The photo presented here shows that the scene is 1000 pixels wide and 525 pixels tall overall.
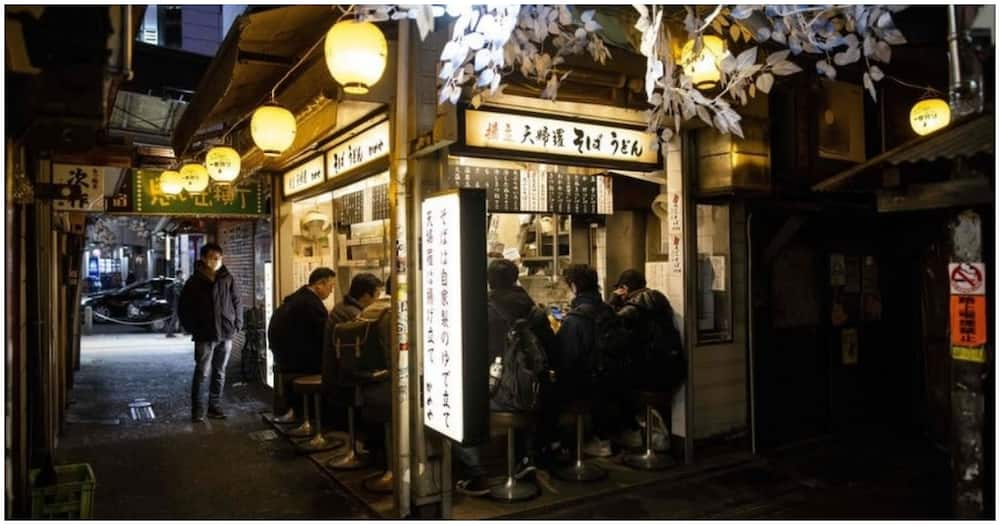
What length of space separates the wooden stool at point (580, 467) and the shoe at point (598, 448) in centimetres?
60

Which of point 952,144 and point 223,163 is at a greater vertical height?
point 223,163

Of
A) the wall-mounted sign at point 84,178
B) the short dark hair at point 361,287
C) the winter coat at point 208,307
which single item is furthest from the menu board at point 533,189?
the wall-mounted sign at point 84,178

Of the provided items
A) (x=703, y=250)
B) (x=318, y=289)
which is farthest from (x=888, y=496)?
(x=318, y=289)

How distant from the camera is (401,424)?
7.18 meters

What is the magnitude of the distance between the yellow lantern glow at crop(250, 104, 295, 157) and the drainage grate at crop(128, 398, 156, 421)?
651 centimetres

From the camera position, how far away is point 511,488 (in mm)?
7785

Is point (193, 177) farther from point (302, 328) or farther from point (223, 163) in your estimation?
point (302, 328)

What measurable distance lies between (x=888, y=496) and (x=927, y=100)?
564 centimetres

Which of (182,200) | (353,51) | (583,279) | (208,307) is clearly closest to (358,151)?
(353,51)

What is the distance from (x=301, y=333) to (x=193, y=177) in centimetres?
398

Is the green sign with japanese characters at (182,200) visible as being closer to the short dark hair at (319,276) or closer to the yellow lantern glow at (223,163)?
the yellow lantern glow at (223,163)

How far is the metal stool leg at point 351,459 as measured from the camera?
353 inches

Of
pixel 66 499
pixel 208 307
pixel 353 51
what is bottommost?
pixel 66 499

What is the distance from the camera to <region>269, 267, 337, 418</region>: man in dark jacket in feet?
32.4
